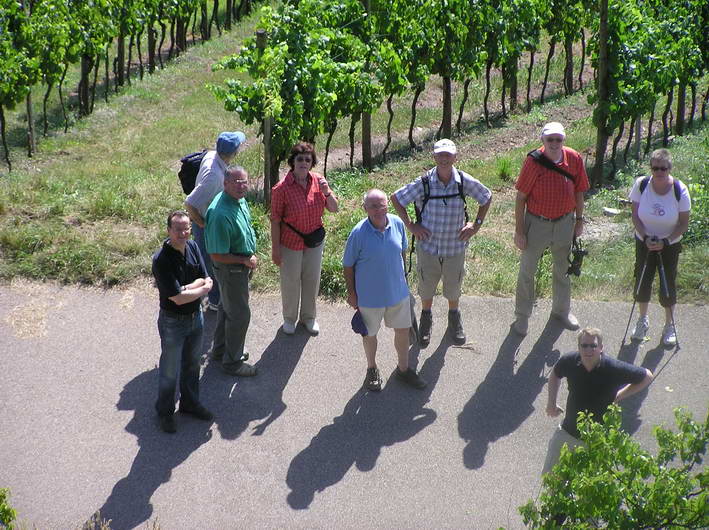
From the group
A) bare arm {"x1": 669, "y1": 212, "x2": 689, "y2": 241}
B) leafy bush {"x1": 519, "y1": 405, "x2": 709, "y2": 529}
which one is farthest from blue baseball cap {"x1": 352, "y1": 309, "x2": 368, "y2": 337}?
bare arm {"x1": 669, "y1": 212, "x2": 689, "y2": 241}

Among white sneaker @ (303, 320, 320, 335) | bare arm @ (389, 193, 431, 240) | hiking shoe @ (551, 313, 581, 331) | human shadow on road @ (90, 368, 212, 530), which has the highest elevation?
bare arm @ (389, 193, 431, 240)

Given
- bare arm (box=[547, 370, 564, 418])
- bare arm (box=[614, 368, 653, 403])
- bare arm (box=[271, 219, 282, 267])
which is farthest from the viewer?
bare arm (box=[271, 219, 282, 267])

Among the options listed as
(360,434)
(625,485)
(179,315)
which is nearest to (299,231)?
(179,315)

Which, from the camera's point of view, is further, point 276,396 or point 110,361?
point 110,361

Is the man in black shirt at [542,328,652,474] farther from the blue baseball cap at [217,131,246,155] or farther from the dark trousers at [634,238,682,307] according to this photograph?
the blue baseball cap at [217,131,246,155]

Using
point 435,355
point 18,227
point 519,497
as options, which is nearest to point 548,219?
point 435,355

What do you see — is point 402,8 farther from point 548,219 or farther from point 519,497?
point 519,497

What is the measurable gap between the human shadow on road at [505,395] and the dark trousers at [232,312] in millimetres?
1831

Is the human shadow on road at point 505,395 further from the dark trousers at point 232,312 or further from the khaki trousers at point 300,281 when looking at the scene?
the dark trousers at point 232,312

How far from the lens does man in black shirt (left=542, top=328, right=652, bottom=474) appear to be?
506 cm

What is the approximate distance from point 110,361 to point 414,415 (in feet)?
8.51

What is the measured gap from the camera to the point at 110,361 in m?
7.03

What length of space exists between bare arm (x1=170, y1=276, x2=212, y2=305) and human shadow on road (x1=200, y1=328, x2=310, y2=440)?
1050 mm

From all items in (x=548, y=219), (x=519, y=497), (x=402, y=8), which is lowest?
(x=519, y=497)
